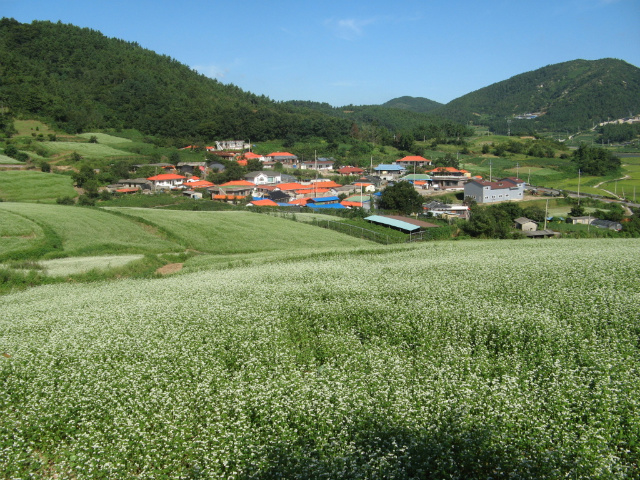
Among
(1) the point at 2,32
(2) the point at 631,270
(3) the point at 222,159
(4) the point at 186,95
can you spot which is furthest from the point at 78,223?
(1) the point at 2,32

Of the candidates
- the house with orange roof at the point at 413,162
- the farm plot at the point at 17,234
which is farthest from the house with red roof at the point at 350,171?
the farm plot at the point at 17,234

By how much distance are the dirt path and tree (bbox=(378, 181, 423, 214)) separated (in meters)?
29.8

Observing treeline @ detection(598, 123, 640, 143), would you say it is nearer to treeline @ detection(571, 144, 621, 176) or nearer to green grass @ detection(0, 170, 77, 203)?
treeline @ detection(571, 144, 621, 176)

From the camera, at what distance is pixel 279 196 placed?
6284cm

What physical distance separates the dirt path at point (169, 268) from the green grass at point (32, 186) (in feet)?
91.5

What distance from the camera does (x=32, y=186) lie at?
159 feet

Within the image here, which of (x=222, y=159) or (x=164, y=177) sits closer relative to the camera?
(x=164, y=177)

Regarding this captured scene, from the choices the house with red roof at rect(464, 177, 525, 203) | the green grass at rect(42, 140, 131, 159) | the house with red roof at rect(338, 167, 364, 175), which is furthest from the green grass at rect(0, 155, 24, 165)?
the house with red roof at rect(464, 177, 525, 203)

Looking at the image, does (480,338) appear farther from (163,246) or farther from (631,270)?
(163,246)

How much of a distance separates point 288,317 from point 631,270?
1213cm

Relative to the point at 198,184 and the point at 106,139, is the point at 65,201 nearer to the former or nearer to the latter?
the point at 198,184

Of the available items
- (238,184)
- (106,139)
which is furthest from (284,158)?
(106,139)

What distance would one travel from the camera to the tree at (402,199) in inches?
1943

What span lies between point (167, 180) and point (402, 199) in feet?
118
